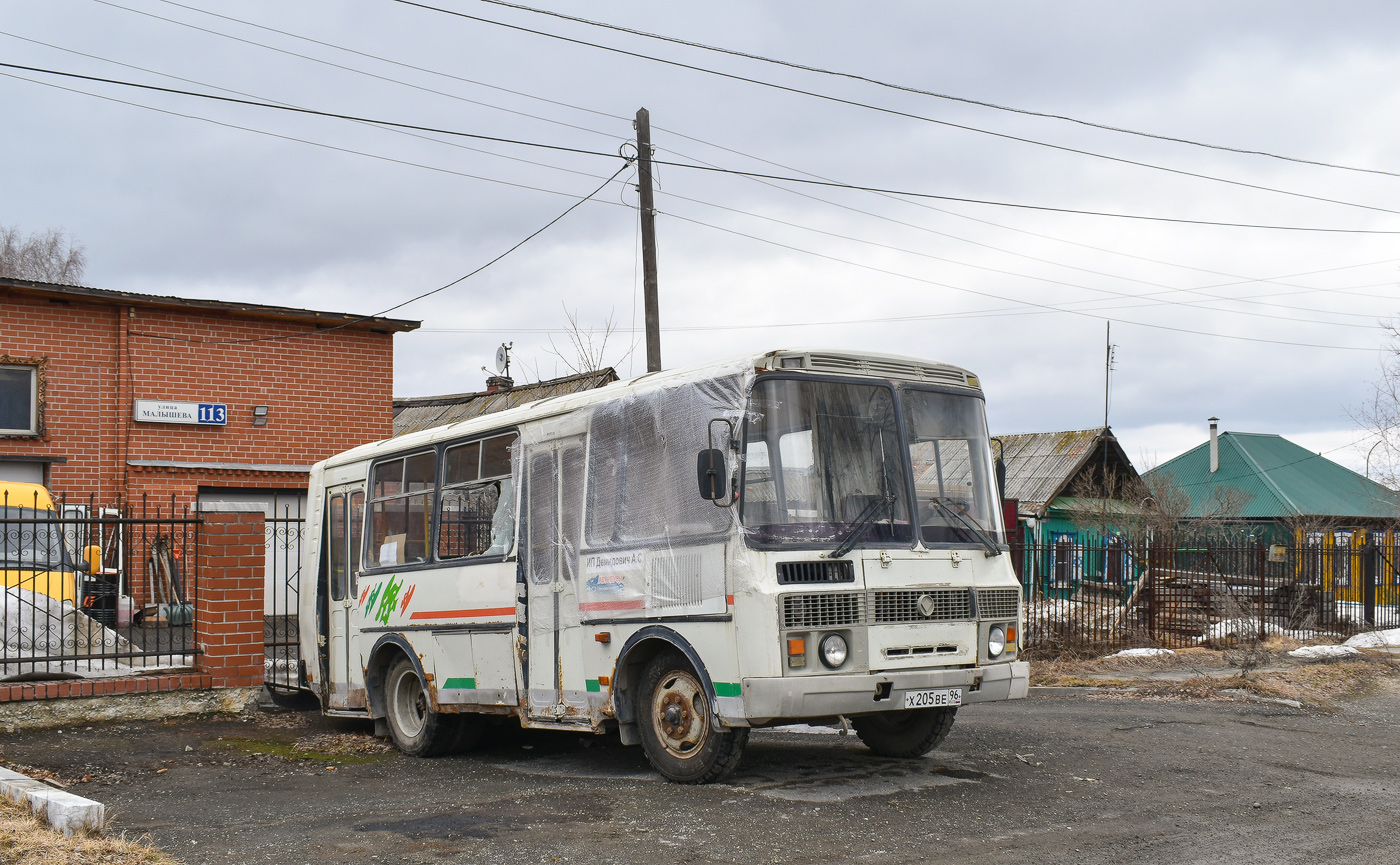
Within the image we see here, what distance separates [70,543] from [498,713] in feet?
27.7

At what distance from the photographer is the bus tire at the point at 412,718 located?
9639 mm

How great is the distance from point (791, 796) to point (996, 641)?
1.63m

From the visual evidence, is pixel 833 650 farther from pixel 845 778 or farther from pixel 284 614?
pixel 284 614

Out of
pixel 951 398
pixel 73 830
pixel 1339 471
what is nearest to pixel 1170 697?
pixel 951 398

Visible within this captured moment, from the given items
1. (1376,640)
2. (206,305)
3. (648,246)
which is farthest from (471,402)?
(1376,640)

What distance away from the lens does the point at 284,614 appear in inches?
572

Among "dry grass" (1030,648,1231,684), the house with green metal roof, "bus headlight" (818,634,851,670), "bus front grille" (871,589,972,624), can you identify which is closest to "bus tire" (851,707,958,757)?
"bus front grille" (871,589,972,624)

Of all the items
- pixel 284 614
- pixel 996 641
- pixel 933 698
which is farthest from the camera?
pixel 284 614

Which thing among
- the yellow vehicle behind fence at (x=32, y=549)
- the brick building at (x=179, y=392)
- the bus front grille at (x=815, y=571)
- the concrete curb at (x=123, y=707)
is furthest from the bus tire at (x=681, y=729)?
the brick building at (x=179, y=392)

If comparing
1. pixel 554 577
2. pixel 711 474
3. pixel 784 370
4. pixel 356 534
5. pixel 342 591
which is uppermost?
pixel 784 370

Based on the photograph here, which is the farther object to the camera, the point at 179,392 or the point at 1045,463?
the point at 1045,463

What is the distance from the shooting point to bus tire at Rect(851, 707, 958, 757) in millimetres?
8344

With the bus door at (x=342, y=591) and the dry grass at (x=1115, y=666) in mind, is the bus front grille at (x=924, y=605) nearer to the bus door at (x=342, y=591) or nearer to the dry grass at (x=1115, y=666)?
the bus door at (x=342, y=591)

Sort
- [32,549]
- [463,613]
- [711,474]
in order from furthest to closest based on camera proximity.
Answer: [32,549] < [463,613] < [711,474]
